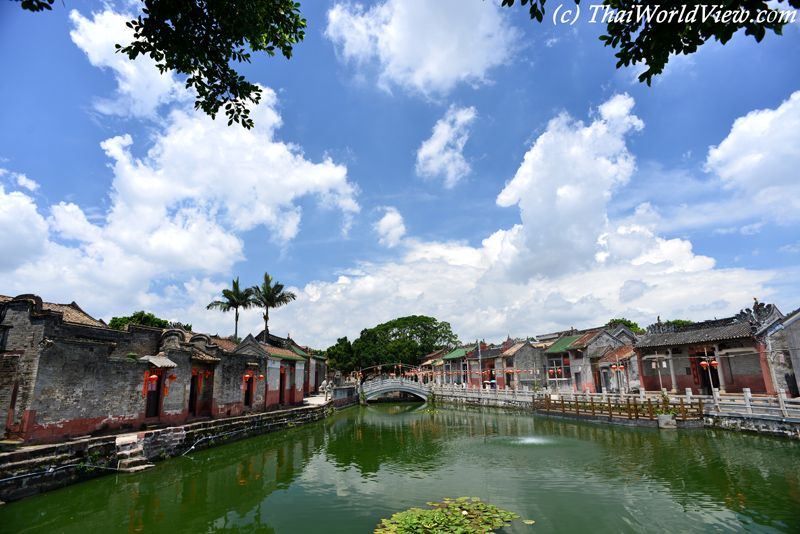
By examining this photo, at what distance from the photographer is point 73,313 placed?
15.8 meters

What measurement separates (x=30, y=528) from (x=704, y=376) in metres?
29.1

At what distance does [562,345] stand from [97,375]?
110 ft

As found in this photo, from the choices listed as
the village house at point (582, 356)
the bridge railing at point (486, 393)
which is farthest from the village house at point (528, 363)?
the bridge railing at point (486, 393)

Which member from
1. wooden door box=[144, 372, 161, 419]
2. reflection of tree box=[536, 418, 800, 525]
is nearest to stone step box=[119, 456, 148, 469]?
wooden door box=[144, 372, 161, 419]

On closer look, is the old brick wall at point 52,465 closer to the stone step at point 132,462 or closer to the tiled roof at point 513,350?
the stone step at point 132,462

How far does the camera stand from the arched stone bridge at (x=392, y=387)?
128ft

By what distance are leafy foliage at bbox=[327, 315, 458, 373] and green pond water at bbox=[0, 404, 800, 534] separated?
25.5 m

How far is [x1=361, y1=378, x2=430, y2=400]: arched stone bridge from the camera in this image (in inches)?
1532

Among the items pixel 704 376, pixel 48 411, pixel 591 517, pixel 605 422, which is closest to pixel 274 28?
pixel 591 517

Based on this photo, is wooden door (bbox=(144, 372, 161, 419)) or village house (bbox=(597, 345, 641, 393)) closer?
wooden door (bbox=(144, 372, 161, 419))

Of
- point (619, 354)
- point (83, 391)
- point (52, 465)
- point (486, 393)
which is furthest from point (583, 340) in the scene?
point (52, 465)

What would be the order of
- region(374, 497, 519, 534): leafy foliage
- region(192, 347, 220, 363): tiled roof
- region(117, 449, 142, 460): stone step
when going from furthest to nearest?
region(192, 347, 220, 363): tiled roof, region(117, 449, 142, 460): stone step, region(374, 497, 519, 534): leafy foliage

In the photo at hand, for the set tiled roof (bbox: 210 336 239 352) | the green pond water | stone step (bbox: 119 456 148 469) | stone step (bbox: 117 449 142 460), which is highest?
tiled roof (bbox: 210 336 239 352)

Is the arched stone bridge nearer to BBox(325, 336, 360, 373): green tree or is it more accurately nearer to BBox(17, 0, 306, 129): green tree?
BBox(325, 336, 360, 373): green tree
